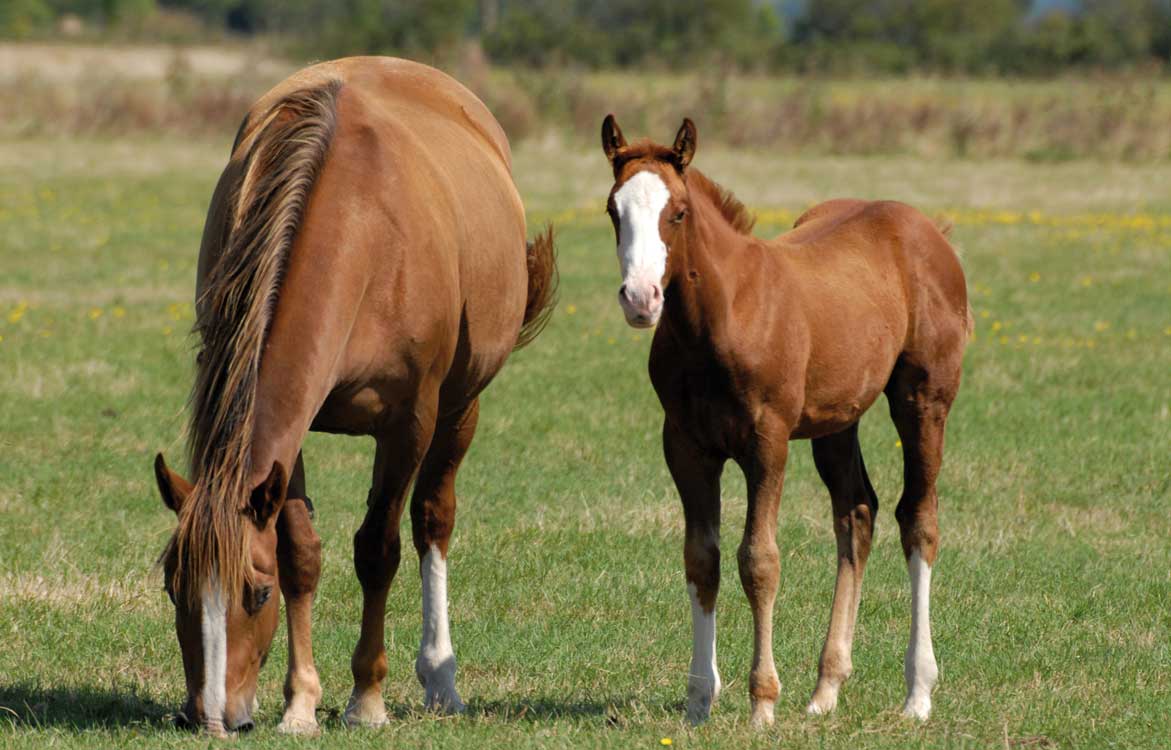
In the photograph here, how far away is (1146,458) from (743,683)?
4.28 meters

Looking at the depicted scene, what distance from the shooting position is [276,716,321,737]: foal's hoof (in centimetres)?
497

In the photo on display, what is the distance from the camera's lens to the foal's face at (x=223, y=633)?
4.29 meters

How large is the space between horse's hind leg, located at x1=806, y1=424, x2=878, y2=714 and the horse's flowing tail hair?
2100 millimetres

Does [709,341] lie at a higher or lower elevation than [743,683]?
higher

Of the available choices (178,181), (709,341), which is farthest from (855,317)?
(178,181)

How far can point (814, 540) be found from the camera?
25.0 feet

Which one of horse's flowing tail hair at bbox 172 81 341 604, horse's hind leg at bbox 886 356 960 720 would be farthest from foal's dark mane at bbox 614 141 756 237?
horse's flowing tail hair at bbox 172 81 341 604

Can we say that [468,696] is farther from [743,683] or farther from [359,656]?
[743,683]

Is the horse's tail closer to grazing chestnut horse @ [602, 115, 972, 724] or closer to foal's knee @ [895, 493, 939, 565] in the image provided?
grazing chestnut horse @ [602, 115, 972, 724]

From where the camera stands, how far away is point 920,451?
563cm

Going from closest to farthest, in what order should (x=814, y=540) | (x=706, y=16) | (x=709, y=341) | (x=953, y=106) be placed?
(x=709, y=341), (x=814, y=540), (x=953, y=106), (x=706, y=16)

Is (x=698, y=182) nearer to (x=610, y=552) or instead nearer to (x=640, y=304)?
(x=640, y=304)

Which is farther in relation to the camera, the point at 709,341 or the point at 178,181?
the point at 178,181

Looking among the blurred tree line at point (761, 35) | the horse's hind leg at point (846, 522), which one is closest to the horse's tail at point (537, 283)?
the horse's hind leg at point (846, 522)
